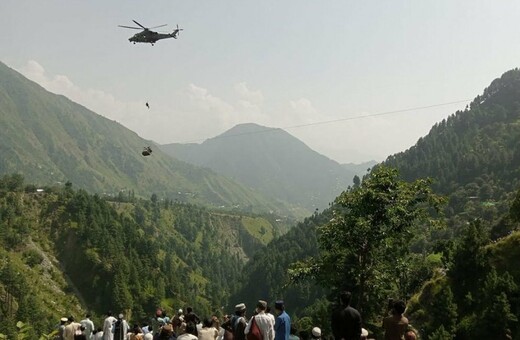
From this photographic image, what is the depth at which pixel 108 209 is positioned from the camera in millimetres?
185625

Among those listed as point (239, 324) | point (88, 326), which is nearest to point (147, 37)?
point (88, 326)

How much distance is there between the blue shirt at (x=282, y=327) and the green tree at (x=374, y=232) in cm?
1060

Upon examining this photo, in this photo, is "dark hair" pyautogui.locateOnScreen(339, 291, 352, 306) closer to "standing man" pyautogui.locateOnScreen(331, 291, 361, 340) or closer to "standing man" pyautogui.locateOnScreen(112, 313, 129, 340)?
"standing man" pyautogui.locateOnScreen(331, 291, 361, 340)

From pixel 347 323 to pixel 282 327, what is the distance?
2.70m

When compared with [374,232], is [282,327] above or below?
below

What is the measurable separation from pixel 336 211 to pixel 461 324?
76.8 ft

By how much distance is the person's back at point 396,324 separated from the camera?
1093 cm

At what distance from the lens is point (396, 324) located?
11023mm

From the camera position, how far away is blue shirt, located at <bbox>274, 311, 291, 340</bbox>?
12.0 m

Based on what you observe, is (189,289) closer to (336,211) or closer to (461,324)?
(461,324)

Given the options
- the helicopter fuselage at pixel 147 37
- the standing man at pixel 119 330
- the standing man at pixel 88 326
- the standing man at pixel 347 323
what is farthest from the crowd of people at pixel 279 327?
the helicopter fuselage at pixel 147 37

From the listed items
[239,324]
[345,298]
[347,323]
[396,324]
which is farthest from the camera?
[239,324]

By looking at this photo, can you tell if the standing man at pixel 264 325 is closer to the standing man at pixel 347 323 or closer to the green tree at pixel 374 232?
the standing man at pixel 347 323

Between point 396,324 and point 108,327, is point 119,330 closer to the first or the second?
point 108,327
